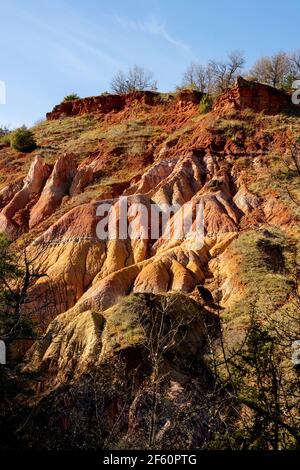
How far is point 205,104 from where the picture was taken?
42750 mm

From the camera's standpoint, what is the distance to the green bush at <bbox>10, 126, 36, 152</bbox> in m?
47.5

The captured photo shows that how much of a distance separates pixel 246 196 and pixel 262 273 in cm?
794

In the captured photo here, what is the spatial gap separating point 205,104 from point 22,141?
16.8 meters

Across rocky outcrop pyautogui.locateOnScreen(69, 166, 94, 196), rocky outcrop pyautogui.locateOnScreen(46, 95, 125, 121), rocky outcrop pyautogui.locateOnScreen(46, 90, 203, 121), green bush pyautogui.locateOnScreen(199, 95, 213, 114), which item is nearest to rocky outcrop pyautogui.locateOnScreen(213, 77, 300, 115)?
green bush pyautogui.locateOnScreen(199, 95, 213, 114)

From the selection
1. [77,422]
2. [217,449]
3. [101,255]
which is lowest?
[77,422]

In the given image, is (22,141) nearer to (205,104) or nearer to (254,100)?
(205,104)

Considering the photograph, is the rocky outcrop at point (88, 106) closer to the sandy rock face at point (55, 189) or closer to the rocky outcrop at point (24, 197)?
the sandy rock face at point (55, 189)

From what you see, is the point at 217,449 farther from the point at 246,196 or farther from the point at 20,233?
the point at 20,233

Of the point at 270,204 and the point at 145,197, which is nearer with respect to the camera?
the point at 270,204

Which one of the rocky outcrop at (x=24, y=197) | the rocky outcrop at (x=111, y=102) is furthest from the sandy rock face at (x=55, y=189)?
the rocky outcrop at (x=111, y=102)

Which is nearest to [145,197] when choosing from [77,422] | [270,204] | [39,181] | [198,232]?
[198,232]

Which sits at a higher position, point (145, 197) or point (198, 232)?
point (145, 197)

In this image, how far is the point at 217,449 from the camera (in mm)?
7391

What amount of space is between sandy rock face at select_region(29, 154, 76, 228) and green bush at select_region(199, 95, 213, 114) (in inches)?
460
